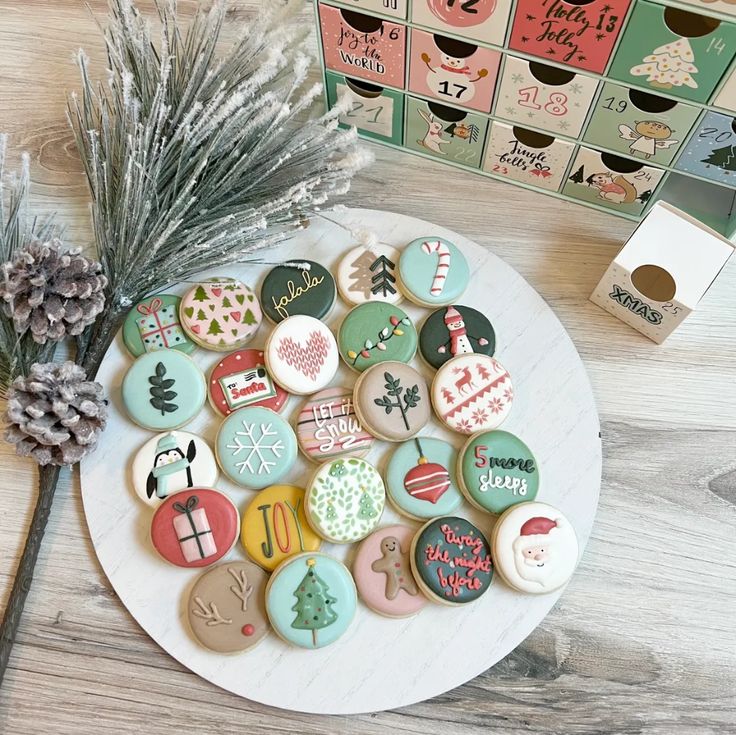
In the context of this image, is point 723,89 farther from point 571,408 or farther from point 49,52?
point 49,52

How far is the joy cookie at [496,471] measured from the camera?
0.72 metres

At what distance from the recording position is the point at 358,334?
0.77 metres

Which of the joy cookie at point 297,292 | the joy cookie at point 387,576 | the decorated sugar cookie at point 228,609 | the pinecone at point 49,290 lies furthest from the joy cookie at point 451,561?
the pinecone at point 49,290

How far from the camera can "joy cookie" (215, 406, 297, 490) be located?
727mm

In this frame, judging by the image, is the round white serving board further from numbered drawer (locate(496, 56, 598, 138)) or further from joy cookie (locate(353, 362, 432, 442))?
numbered drawer (locate(496, 56, 598, 138))

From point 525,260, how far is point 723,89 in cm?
26

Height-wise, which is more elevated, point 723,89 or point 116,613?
point 723,89

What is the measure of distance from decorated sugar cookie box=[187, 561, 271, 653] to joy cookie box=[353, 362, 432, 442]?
19 cm

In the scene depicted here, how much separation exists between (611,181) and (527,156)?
0.32 ft

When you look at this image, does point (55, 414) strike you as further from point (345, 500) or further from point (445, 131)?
point (445, 131)

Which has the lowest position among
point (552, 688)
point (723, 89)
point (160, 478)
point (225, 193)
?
point (552, 688)

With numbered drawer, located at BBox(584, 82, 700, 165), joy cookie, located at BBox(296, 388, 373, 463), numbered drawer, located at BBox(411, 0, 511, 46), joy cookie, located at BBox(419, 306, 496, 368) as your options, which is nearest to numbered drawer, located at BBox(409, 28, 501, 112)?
numbered drawer, located at BBox(411, 0, 511, 46)

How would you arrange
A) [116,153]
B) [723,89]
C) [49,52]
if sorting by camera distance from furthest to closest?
1. [49,52]
2. [116,153]
3. [723,89]

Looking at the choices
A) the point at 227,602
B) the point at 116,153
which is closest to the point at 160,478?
the point at 227,602
